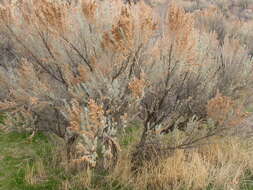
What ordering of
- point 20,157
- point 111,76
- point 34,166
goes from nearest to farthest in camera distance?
point 111,76 < point 34,166 < point 20,157

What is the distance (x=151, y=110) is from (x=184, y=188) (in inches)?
40.6

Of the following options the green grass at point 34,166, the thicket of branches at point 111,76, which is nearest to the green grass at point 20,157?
the green grass at point 34,166

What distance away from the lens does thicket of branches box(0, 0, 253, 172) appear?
3709mm

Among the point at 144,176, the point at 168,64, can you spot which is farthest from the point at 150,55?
the point at 144,176

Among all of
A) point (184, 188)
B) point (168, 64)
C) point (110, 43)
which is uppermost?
point (110, 43)

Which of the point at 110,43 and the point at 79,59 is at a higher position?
the point at 110,43

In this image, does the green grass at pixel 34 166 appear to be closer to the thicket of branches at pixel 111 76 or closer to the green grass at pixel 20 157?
the green grass at pixel 20 157

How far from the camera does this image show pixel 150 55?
4.27 m

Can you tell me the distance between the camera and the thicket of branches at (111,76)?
3709 millimetres

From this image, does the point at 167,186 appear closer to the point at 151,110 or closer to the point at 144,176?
the point at 144,176

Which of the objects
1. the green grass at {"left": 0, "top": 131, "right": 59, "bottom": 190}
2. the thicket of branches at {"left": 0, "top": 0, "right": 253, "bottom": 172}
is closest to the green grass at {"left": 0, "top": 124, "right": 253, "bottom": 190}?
the green grass at {"left": 0, "top": 131, "right": 59, "bottom": 190}

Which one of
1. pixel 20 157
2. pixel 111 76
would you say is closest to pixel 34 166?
pixel 20 157

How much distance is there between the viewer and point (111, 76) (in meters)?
3.92

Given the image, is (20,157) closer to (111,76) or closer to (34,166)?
(34,166)
